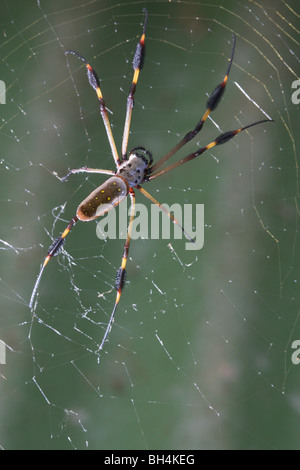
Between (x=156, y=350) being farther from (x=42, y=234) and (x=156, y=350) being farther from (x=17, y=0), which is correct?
(x=17, y=0)

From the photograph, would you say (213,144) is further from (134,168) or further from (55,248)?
(55,248)

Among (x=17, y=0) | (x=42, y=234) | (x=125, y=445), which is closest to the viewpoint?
(x=125, y=445)

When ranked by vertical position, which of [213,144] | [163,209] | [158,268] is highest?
[213,144]

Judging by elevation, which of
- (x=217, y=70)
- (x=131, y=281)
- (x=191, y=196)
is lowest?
(x=131, y=281)

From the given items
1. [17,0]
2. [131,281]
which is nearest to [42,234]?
[131,281]

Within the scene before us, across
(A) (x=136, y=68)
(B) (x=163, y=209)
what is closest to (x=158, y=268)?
(B) (x=163, y=209)

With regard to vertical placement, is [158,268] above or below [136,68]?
below
